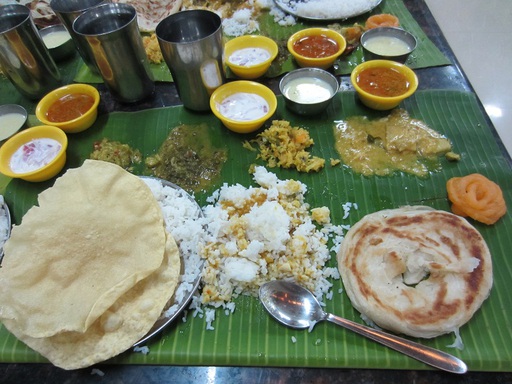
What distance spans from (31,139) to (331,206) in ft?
8.62

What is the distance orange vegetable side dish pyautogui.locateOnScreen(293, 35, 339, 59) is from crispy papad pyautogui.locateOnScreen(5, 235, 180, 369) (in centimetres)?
269

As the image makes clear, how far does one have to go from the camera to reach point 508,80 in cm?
466

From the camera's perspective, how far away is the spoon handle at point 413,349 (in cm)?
186

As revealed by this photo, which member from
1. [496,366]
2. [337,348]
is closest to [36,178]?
[337,348]

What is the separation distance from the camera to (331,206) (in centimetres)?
266

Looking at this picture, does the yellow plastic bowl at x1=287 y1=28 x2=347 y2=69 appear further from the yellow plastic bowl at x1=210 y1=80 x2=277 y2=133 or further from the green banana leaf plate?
the yellow plastic bowl at x1=210 y1=80 x2=277 y2=133

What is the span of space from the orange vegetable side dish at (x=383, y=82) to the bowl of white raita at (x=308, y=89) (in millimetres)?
279

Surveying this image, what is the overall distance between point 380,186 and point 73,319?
2273mm

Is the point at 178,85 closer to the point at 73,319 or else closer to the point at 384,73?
the point at 384,73

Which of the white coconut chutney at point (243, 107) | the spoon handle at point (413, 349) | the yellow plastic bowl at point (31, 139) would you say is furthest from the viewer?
the white coconut chutney at point (243, 107)

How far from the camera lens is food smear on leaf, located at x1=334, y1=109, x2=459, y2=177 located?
2.85 m

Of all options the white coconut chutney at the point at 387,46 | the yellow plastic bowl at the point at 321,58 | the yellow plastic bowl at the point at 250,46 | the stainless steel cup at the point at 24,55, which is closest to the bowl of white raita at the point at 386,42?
the white coconut chutney at the point at 387,46

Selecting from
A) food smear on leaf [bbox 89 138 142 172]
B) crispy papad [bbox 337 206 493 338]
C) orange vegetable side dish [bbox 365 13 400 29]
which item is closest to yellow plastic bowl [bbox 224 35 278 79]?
orange vegetable side dish [bbox 365 13 400 29]

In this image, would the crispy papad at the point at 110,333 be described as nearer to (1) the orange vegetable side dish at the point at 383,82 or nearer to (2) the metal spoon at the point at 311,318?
(2) the metal spoon at the point at 311,318
